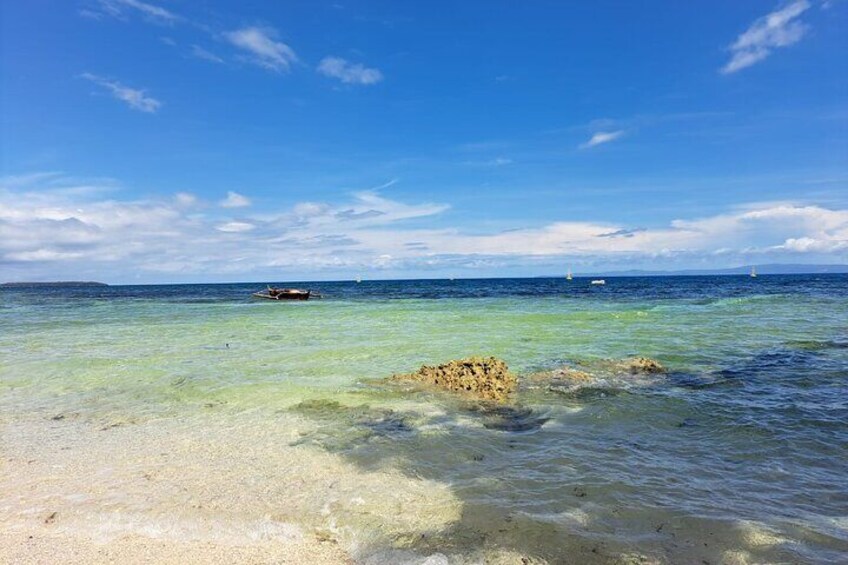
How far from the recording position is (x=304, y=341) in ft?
66.9

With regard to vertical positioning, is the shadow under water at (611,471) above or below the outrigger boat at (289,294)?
below

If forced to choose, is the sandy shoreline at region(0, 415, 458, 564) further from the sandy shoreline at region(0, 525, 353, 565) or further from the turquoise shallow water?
the turquoise shallow water

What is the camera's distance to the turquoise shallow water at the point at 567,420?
516 cm

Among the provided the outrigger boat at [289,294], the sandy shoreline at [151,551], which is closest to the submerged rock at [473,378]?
the sandy shoreline at [151,551]

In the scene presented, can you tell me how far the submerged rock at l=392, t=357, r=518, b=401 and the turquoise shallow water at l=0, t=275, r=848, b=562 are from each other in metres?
0.53

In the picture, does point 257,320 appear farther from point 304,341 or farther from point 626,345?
point 626,345

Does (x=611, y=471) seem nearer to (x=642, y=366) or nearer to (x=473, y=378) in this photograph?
(x=473, y=378)

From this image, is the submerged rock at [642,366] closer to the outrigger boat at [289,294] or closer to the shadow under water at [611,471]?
the shadow under water at [611,471]

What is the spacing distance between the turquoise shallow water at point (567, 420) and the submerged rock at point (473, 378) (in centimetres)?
53

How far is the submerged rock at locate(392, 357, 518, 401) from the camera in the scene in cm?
1070

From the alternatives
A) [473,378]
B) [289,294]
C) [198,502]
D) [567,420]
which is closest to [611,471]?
[567,420]

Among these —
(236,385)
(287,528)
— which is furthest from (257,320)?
(287,528)

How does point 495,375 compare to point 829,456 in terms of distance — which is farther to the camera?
point 495,375

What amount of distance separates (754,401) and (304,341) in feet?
50.3
